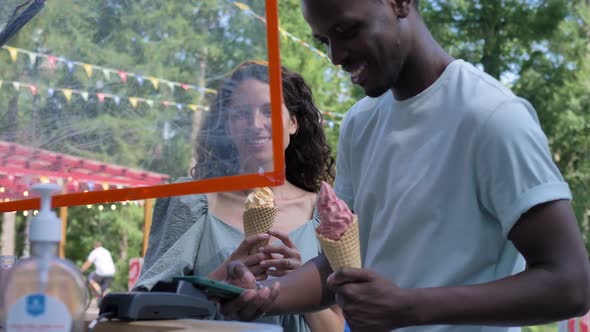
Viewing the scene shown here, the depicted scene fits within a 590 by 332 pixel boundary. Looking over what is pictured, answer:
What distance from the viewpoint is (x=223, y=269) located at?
2344 mm

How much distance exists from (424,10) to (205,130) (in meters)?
11.5

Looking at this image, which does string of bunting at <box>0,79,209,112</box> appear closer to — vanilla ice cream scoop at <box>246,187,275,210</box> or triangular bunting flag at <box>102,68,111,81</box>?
triangular bunting flag at <box>102,68,111,81</box>

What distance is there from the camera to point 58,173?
1.73 meters

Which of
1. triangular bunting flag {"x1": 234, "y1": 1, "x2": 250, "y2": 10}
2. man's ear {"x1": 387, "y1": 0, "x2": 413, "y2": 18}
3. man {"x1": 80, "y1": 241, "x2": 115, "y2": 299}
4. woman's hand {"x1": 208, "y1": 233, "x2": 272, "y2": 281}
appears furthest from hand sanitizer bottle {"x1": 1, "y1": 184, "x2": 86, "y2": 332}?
man {"x1": 80, "y1": 241, "x2": 115, "y2": 299}

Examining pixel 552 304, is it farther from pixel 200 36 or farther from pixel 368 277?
pixel 200 36

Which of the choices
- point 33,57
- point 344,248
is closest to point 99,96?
point 33,57

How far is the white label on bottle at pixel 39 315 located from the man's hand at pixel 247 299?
0.39 metres

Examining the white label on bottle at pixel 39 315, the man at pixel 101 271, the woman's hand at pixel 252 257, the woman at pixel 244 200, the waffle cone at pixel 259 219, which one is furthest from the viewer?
the man at pixel 101 271

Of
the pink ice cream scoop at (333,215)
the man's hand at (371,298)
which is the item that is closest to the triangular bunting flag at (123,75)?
the pink ice cream scoop at (333,215)

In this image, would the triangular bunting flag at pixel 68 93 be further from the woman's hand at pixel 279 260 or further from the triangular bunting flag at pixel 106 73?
the woman's hand at pixel 279 260

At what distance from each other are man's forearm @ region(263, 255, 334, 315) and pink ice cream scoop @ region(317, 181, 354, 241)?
0.24 meters

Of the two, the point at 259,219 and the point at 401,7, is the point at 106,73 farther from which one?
the point at 259,219

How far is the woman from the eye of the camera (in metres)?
1.50

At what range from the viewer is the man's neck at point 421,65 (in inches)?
64.4
